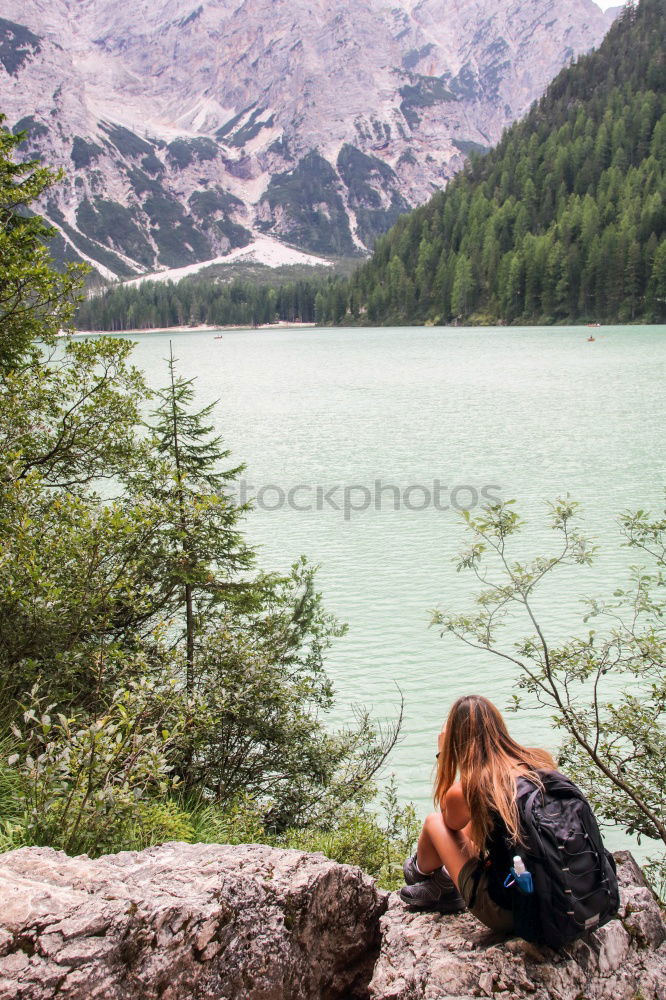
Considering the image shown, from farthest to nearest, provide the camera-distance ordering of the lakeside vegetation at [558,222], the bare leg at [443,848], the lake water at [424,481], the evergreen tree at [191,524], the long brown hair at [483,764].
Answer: the lakeside vegetation at [558,222] → the lake water at [424,481] → the evergreen tree at [191,524] → the bare leg at [443,848] → the long brown hair at [483,764]

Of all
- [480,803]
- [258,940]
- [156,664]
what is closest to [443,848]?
[480,803]

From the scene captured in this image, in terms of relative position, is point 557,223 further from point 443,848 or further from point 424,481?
point 443,848

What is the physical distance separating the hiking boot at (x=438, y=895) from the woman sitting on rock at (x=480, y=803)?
88 millimetres

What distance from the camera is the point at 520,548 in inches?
768

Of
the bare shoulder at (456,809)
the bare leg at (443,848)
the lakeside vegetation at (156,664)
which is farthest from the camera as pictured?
the lakeside vegetation at (156,664)

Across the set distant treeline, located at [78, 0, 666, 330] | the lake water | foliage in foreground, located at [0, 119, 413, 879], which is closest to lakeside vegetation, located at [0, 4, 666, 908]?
foliage in foreground, located at [0, 119, 413, 879]

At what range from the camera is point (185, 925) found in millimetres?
3674

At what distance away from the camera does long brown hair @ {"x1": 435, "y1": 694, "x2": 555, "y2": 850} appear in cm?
402

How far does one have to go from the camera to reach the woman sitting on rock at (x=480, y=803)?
404 cm

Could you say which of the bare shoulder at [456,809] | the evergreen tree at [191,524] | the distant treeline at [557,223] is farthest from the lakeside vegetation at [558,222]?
the bare shoulder at [456,809]

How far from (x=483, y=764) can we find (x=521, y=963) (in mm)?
986

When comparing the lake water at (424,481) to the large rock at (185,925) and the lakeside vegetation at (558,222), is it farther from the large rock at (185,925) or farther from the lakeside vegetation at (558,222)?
the lakeside vegetation at (558,222)

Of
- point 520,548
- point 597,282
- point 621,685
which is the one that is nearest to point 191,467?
point 621,685

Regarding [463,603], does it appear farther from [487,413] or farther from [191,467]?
[487,413]
